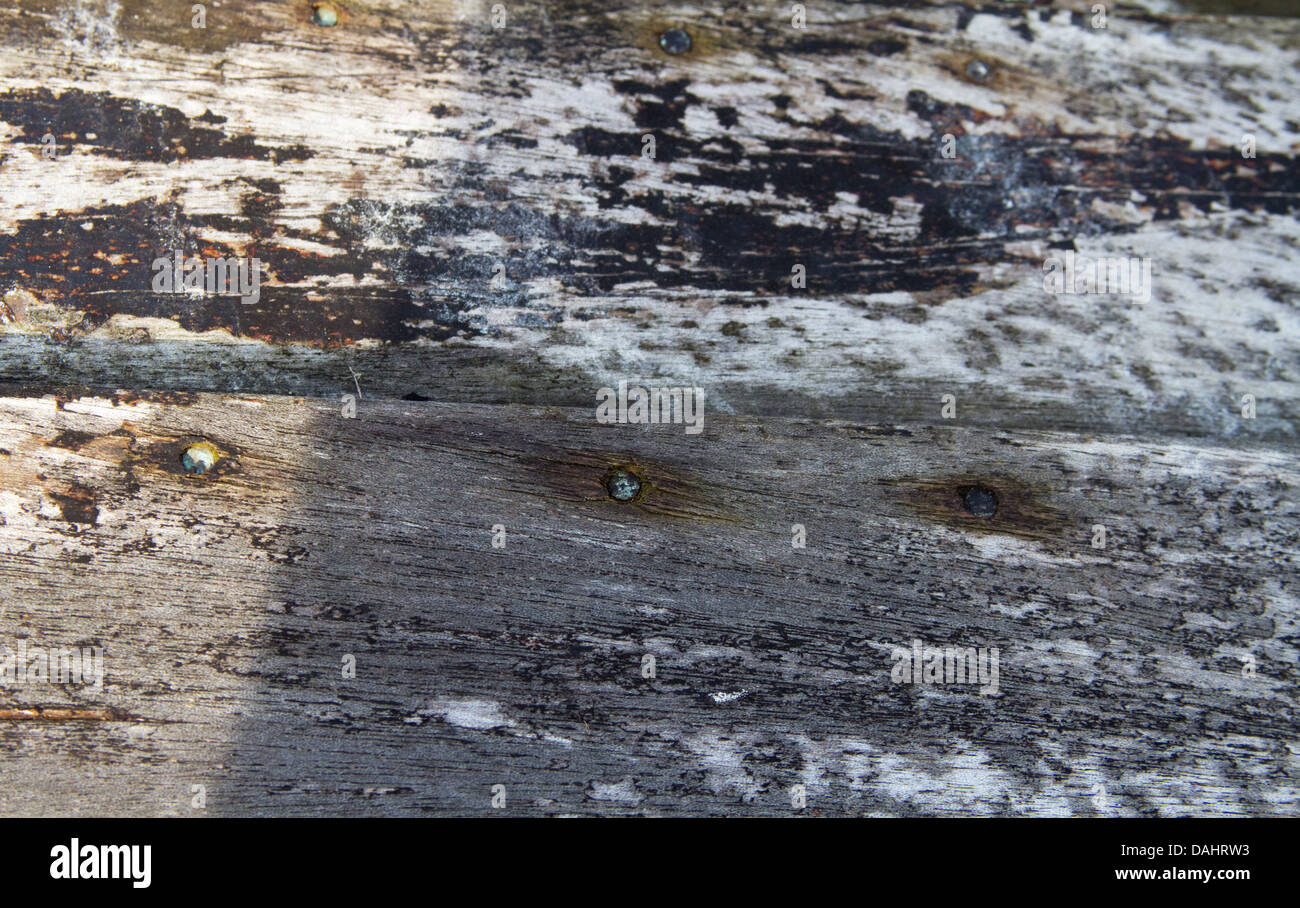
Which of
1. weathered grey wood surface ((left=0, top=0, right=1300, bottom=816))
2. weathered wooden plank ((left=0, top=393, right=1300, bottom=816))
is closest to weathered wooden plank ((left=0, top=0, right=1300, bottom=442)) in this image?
weathered grey wood surface ((left=0, top=0, right=1300, bottom=816))

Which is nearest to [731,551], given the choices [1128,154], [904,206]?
[904,206]

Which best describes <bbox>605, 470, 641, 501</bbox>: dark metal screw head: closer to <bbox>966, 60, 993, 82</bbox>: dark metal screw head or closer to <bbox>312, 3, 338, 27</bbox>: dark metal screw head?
<bbox>312, 3, 338, 27</bbox>: dark metal screw head

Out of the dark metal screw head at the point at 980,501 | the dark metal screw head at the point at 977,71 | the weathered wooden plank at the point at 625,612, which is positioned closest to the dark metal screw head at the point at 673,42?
the dark metal screw head at the point at 977,71

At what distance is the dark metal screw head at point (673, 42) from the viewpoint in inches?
64.2

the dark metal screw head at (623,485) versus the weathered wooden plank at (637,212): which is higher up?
the weathered wooden plank at (637,212)

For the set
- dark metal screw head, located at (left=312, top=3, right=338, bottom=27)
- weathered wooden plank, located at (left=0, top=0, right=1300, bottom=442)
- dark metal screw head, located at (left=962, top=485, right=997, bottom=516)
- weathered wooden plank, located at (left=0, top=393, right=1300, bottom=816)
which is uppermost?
dark metal screw head, located at (left=312, top=3, right=338, bottom=27)

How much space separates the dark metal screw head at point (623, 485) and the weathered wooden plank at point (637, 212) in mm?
233

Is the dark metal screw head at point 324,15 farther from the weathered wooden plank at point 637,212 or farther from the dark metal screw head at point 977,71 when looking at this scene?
the dark metal screw head at point 977,71

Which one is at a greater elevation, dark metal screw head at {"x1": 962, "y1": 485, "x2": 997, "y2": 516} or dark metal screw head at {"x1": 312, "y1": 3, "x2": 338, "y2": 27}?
dark metal screw head at {"x1": 312, "y1": 3, "x2": 338, "y2": 27}

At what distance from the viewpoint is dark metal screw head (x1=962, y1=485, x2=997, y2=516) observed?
135 centimetres

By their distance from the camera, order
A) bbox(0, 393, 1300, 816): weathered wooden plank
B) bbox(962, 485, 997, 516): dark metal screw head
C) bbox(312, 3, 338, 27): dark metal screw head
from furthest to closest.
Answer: bbox(312, 3, 338, 27): dark metal screw head, bbox(962, 485, 997, 516): dark metal screw head, bbox(0, 393, 1300, 816): weathered wooden plank

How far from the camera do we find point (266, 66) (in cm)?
151

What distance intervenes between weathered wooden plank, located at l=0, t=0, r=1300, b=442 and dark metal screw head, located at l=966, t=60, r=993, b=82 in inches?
0.8

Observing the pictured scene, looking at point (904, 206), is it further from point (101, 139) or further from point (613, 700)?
point (101, 139)
